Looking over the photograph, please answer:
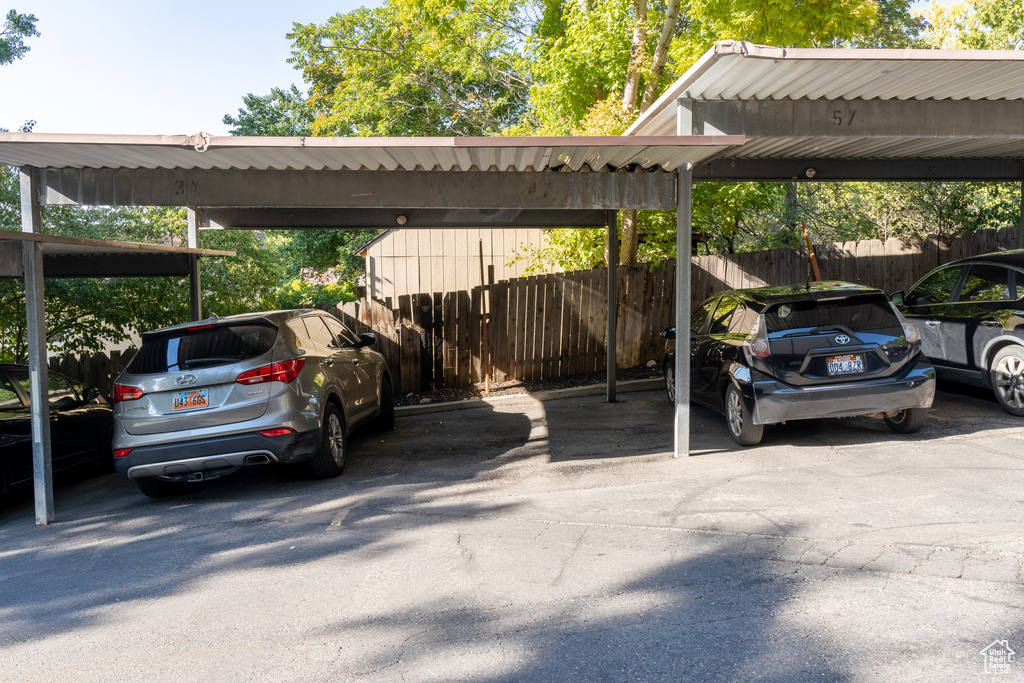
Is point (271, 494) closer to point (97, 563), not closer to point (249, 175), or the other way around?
point (97, 563)

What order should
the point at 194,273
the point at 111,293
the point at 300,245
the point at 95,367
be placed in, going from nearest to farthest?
the point at 194,273, the point at 95,367, the point at 111,293, the point at 300,245

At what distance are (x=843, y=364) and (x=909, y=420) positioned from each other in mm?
1100

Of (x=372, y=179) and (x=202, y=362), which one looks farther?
(x=372, y=179)

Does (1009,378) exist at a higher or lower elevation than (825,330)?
lower

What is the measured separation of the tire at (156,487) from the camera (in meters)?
7.15

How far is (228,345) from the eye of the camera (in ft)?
22.3

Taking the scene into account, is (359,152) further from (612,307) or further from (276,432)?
(612,307)

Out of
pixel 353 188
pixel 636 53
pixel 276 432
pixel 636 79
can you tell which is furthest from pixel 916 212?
pixel 276 432

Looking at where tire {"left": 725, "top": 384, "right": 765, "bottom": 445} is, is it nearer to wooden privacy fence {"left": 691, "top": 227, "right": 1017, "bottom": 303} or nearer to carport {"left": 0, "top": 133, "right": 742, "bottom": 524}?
carport {"left": 0, "top": 133, "right": 742, "bottom": 524}

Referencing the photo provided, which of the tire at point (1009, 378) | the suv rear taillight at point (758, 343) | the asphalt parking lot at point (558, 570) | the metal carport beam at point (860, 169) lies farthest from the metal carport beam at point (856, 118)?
the asphalt parking lot at point (558, 570)

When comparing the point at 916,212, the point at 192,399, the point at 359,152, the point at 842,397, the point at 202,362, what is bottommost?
the point at 842,397

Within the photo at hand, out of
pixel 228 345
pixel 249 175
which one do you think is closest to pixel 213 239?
pixel 249 175

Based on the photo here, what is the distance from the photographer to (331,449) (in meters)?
7.33

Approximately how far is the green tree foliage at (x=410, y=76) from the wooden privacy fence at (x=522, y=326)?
37.1 feet
